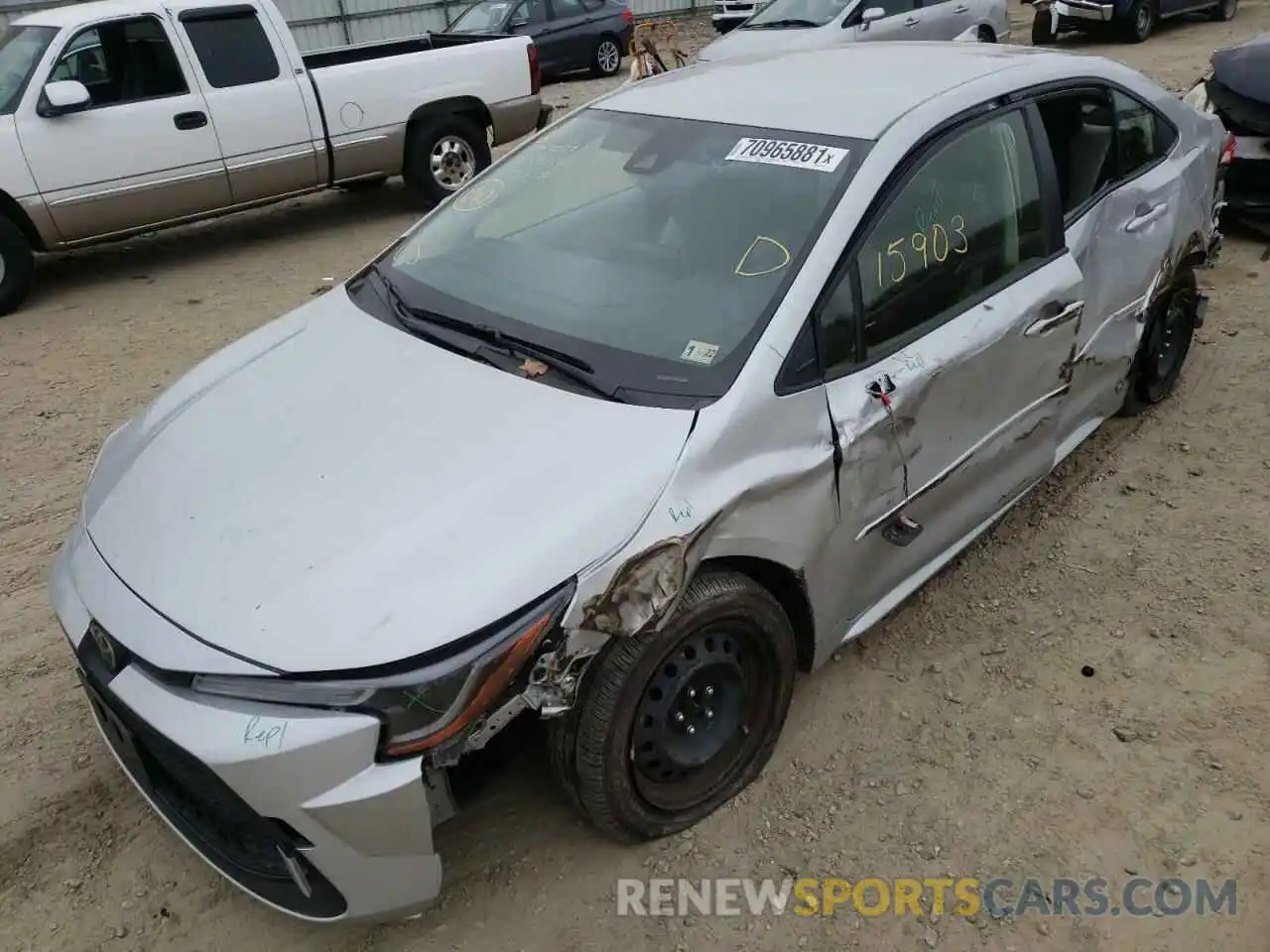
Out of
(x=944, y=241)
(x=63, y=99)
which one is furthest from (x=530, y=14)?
(x=944, y=241)

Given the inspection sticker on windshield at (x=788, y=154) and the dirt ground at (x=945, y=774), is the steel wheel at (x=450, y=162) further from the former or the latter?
the inspection sticker on windshield at (x=788, y=154)

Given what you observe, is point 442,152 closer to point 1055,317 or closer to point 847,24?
point 847,24

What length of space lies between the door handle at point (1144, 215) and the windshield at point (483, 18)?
11287mm

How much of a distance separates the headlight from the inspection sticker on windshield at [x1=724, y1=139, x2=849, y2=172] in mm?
1512

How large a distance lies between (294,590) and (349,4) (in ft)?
55.2

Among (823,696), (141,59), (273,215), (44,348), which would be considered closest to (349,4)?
(273,215)

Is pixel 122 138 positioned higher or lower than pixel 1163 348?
higher

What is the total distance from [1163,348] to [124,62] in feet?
21.8

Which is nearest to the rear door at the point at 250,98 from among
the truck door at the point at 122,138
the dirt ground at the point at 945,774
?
the truck door at the point at 122,138

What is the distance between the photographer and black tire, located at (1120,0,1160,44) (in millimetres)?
13320

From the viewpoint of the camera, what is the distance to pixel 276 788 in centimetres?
192

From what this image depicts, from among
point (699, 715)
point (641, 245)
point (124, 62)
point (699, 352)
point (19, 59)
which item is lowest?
point (699, 715)

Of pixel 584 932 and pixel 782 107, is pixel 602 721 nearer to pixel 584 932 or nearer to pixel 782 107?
pixel 584 932

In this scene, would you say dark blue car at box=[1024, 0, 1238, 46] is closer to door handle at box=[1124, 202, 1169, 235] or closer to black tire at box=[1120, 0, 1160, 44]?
black tire at box=[1120, 0, 1160, 44]
